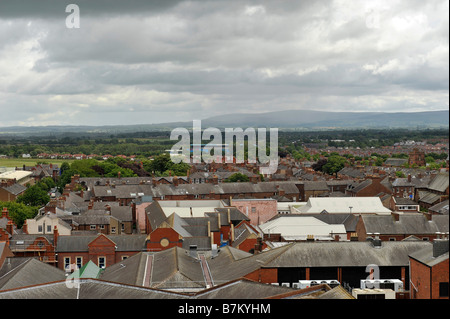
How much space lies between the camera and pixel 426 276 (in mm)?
18578

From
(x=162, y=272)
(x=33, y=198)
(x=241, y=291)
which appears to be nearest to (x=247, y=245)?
(x=162, y=272)

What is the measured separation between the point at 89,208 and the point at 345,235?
28.2 metres

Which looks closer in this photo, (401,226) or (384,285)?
(384,285)

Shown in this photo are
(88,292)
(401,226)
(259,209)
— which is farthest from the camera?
(259,209)

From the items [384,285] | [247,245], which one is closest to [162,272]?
[384,285]

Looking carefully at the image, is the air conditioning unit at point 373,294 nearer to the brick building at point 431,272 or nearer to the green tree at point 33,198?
the brick building at point 431,272

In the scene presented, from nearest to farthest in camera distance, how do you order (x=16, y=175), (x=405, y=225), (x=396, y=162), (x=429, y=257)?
(x=429, y=257)
(x=405, y=225)
(x=16, y=175)
(x=396, y=162)

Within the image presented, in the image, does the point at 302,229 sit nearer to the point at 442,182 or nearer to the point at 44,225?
the point at 44,225

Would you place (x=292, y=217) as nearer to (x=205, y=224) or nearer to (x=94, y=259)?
(x=205, y=224)

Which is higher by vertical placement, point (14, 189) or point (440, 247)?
point (440, 247)

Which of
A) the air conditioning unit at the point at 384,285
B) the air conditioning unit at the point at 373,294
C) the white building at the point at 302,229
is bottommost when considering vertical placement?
the white building at the point at 302,229

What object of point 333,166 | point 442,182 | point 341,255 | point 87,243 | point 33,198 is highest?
point 442,182

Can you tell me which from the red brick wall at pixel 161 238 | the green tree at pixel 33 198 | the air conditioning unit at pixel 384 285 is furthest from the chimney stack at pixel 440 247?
the green tree at pixel 33 198

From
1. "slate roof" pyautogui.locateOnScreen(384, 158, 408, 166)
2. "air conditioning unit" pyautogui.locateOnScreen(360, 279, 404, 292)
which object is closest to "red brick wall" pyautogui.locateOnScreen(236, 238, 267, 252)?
"air conditioning unit" pyautogui.locateOnScreen(360, 279, 404, 292)
